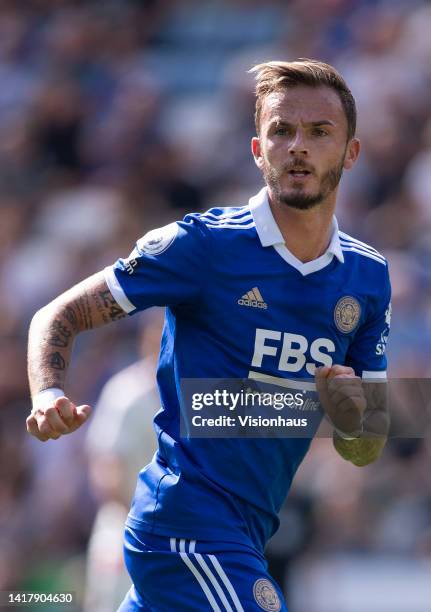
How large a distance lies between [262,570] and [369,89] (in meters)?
6.13

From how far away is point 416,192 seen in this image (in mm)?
8953

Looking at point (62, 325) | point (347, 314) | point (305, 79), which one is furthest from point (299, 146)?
point (62, 325)

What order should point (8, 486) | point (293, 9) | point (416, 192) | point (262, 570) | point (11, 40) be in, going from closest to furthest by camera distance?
point (262, 570)
point (416, 192)
point (8, 486)
point (293, 9)
point (11, 40)

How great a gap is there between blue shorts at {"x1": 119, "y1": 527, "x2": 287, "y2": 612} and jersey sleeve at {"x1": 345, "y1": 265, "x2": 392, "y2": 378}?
771 millimetres

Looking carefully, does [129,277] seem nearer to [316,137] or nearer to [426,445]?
[316,137]

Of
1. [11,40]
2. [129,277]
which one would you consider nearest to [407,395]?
[129,277]

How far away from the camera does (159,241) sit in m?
4.20

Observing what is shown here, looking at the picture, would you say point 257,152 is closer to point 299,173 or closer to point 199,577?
point 299,173

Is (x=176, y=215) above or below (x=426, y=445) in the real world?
above

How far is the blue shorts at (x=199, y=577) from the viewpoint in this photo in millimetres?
4059

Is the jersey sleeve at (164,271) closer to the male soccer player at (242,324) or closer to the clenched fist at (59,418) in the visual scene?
the male soccer player at (242,324)

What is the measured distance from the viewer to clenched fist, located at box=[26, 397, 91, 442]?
3.70 meters

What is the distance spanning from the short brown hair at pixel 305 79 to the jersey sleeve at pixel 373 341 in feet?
1.85

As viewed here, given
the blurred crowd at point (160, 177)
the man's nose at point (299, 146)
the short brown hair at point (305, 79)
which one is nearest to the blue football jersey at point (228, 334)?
the man's nose at point (299, 146)
